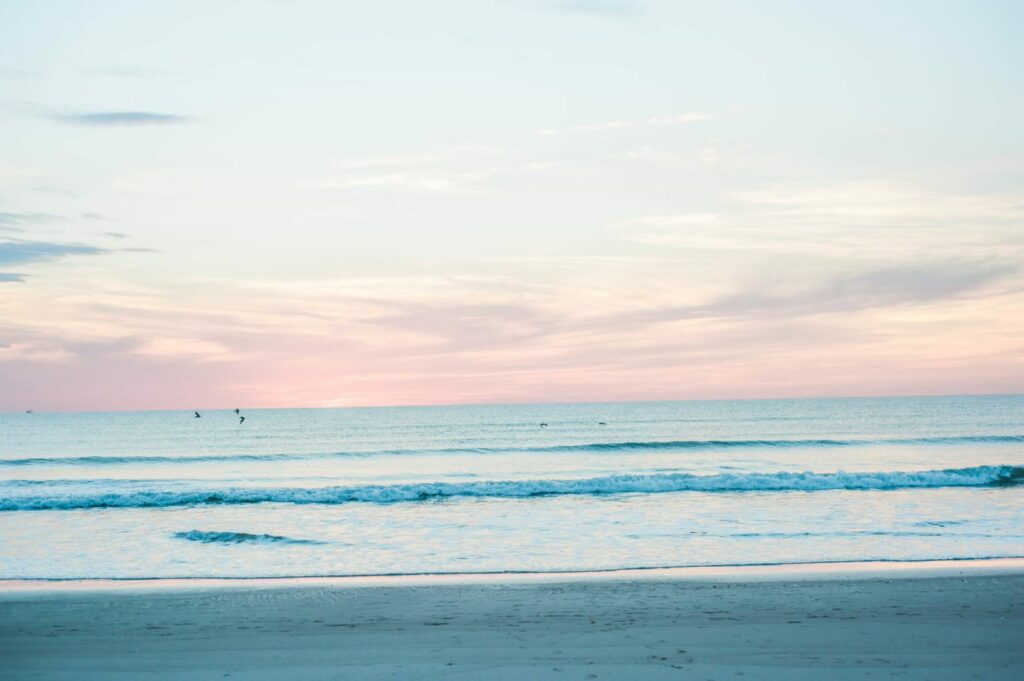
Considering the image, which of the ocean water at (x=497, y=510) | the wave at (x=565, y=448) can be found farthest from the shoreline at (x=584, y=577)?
the wave at (x=565, y=448)

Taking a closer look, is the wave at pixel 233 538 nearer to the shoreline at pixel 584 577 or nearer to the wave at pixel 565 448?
the shoreline at pixel 584 577

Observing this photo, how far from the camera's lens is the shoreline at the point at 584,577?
1346cm

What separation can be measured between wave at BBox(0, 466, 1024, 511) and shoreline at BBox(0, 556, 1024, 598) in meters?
12.6

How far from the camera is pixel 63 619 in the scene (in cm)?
1140

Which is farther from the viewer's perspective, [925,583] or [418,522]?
[418,522]

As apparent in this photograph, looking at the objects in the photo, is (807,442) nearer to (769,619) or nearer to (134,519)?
(134,519)

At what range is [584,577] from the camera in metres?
13.8

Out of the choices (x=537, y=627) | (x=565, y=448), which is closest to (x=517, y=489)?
(x=537, y=627)

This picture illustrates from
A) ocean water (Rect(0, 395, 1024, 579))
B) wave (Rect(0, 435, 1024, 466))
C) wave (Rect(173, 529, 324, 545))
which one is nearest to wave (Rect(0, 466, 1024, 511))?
Answer: ocean water (Rect(0, 395, 1024, 579))

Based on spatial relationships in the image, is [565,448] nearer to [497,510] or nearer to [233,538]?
[497,510]

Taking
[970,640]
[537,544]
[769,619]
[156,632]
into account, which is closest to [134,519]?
[537,544]

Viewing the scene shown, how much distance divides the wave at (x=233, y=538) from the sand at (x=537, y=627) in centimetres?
467

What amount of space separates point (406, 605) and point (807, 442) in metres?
51.1

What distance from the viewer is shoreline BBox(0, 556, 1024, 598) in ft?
44.2
